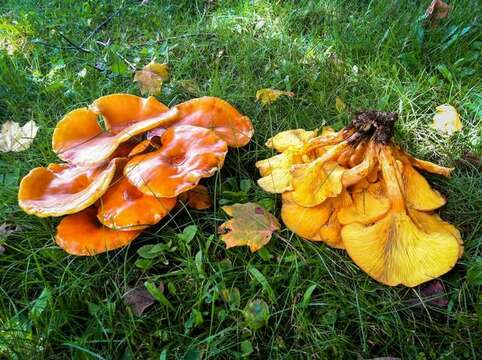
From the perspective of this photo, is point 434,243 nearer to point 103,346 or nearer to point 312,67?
point 103,346

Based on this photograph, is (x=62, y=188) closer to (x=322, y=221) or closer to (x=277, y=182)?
(x=277, y=182)

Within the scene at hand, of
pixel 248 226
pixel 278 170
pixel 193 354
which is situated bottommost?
pixel 193 354

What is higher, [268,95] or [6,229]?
[268,95]

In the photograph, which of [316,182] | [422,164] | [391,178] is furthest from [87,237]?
[422,164]

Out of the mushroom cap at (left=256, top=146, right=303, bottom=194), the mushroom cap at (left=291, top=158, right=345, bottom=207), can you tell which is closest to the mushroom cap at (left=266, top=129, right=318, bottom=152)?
the mushroom cap at (left=256, top=146, right=303, bottom=194)

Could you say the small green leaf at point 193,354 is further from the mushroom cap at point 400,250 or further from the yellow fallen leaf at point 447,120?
the yellow fallen leaf at point 447,120

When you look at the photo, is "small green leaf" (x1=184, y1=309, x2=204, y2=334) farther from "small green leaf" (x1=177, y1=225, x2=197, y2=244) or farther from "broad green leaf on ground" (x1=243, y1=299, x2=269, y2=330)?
"small green leaf" (x1=177, y1=225, x2=197, y2=244)

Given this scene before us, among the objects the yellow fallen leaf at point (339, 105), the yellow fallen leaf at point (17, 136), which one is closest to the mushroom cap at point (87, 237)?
the yellow fallen leaf at point (17, 136)
